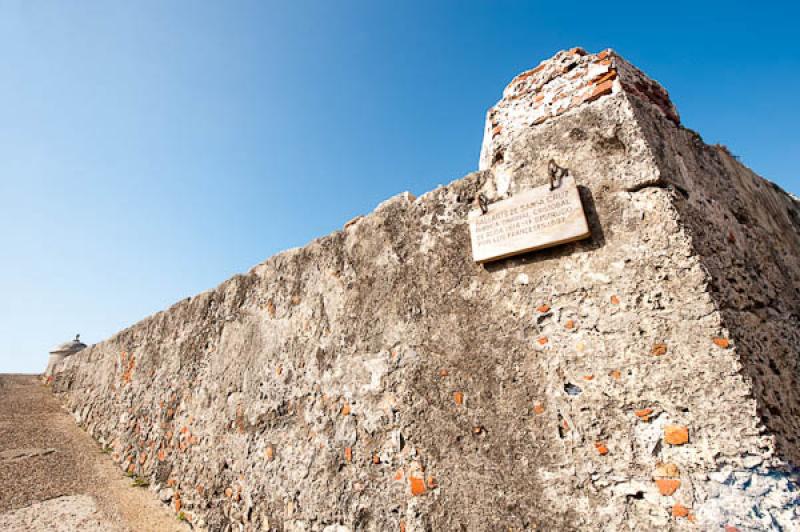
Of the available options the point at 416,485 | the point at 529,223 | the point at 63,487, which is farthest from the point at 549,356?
the point at 63,487

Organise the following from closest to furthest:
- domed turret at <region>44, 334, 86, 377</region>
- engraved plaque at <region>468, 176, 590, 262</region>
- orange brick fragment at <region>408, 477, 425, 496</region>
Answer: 1. engraved plaque at <region>468, 176, 590, 262</region>
2. orange brick fragment at <region>408, 477, 425, 496</region>
3. domed turret at <region>44, 334, 86, 377</region>

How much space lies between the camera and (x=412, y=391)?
2441 mm

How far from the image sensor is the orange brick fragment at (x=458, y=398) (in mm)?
2257

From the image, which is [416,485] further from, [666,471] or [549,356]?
[666,471]

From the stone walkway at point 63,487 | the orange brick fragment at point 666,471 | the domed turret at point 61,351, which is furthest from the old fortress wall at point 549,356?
the domed turret at point 61,351

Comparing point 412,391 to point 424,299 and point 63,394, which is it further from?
point 63,394

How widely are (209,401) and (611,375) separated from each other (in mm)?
3320

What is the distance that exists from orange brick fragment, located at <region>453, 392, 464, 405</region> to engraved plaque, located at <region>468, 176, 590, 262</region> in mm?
732

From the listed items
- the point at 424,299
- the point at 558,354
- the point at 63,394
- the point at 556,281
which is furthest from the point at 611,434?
the point at 63,394

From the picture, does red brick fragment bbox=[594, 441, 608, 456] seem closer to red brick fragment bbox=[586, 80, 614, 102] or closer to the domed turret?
red brick fragment bbox=[586, 80, 614, 102]

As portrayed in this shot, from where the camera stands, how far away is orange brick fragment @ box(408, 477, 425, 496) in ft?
7.33

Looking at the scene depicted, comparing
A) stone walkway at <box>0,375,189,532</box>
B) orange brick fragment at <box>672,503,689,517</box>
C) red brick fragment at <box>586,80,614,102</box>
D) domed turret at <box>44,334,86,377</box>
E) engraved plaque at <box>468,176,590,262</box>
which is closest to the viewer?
orange brick fragment at <box>672,503,689,517</box>

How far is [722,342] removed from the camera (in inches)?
66.1

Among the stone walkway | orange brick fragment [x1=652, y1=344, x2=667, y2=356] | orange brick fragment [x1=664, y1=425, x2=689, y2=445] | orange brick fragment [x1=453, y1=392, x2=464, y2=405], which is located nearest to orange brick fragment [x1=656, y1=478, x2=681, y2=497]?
orange brick fragment [x1=664, y1=425, x2=689, y2=445]
